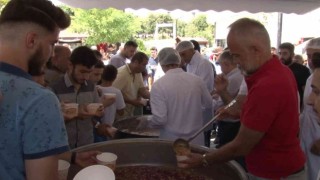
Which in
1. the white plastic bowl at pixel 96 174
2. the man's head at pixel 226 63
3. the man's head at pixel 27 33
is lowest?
the white plastic bowl at pixel 96 174

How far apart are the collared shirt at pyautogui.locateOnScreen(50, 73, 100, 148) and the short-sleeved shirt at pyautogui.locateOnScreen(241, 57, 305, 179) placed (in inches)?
52.1

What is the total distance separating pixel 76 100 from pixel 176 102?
944mm

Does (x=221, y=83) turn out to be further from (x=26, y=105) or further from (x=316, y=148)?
(x=26, y=105)

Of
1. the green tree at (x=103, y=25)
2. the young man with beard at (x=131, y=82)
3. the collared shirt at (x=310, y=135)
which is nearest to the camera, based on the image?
the collared shirt at (x=310, y=135)

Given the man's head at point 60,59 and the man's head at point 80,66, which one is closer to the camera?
the man's head at point 80,66

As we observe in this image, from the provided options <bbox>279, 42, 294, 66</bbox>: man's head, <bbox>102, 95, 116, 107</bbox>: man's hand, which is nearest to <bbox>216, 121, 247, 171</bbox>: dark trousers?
<bbox>102, 95, 116, 107</bbox>: man's hand

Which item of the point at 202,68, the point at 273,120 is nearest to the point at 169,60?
the point at 273,120

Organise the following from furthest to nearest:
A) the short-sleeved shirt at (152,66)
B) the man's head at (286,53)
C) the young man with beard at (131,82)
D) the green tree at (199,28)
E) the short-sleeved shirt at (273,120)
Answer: the green tree at (199,28)
the short-sleeved shirt at (152,66)
the man's head at (286,53)
the young man with beard at (131,82)
the short-sleeved shirt at (273,120)

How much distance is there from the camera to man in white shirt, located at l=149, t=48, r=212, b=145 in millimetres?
3018

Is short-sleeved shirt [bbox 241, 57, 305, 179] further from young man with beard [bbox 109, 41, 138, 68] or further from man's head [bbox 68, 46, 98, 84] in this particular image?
young man with beard [bbox 109, 41, 138, 68]

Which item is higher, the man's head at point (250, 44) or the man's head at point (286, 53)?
the man's head at point (250, 44)

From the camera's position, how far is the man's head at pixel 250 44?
1.71m

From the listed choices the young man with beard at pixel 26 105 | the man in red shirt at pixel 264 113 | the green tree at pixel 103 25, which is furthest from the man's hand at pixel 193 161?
the green tree at pixel 103 25

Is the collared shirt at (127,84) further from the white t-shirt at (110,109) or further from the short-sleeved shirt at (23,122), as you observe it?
the short-sleeved shirt at (23,122)
